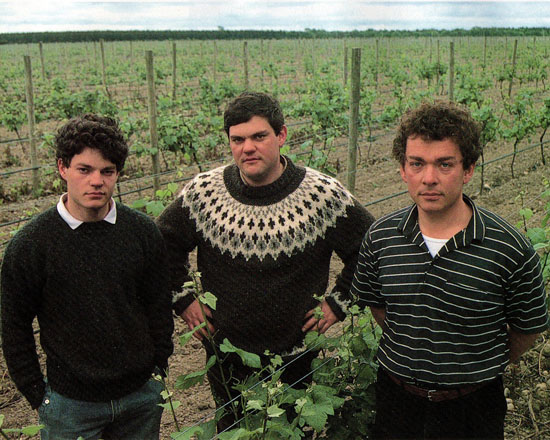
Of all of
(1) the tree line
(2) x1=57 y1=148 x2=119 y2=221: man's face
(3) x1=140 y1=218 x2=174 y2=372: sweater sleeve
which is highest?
(1) the tree line

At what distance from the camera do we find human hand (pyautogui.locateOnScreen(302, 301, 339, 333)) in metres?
2.34

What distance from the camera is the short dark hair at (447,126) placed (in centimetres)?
173

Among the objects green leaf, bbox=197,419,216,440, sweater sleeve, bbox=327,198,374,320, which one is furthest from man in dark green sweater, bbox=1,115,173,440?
sweater sleeve, bbox=327,198,374,320

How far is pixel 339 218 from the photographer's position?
2.34 meters

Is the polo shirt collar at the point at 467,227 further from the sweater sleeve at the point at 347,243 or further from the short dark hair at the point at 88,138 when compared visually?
the short dark hair at the point at 88,138

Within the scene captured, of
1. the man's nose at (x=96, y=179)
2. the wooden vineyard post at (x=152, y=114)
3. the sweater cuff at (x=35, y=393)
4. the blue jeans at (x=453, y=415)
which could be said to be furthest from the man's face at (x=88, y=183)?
the wooden vineyard post at (x=152, y=114)

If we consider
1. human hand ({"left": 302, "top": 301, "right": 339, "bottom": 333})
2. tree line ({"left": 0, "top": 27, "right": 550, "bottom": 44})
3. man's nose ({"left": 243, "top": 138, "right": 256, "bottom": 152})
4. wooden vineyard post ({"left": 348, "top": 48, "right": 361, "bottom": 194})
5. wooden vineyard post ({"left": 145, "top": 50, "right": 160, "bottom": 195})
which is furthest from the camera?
→ tree line ({"left": 0, "top": 27, "right": 550, "bottom": 44})

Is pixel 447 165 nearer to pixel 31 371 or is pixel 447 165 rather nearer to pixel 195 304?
pixel 195 304

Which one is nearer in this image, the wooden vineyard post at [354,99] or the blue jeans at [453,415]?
the blue jeans at [453,415]

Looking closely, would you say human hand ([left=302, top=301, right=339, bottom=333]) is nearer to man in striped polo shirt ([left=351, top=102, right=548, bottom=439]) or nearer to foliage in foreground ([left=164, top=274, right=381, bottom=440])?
foliage in foreground ([left=164, top=274, right=381, bottom=440])

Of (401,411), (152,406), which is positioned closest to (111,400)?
(152,406)

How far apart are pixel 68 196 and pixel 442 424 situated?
4.62 ft

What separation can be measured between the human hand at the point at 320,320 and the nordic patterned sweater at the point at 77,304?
653 mm

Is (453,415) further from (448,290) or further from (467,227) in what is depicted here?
(467,227)
